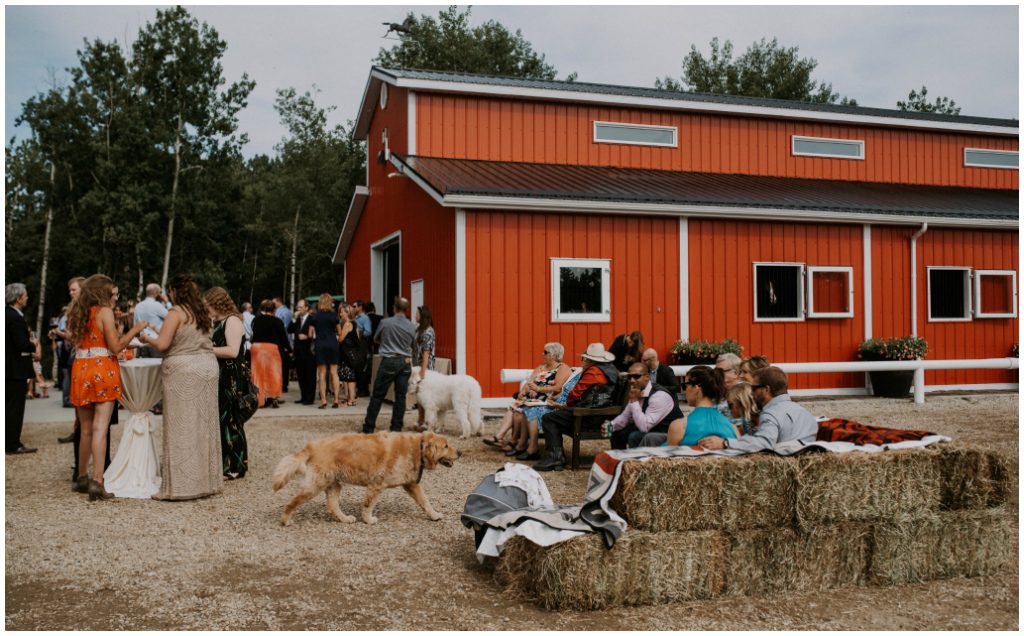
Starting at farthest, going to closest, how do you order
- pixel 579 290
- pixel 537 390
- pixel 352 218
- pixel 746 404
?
1. pixel 352 218
2. pixel 579 290
3. pixel 537 390
4. pixel 746 404

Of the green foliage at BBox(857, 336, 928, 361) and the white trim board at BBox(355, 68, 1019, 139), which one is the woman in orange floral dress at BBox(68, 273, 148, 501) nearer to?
the white trim board at BBox(355, 68, 1019, 139)

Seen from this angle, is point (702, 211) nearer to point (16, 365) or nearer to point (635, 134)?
point (635, 134)

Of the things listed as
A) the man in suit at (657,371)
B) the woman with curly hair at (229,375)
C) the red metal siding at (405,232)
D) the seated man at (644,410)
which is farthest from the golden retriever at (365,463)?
the red metal siding at (405,232)

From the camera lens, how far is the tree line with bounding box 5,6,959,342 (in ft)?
112

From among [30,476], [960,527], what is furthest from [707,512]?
[30,476]

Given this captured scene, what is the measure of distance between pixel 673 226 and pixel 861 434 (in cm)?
957

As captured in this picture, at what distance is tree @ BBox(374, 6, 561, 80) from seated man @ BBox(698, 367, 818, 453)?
3896 cm

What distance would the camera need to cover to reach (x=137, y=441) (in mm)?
7672

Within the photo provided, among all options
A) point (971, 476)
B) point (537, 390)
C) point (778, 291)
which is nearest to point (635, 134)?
point (778, 291)

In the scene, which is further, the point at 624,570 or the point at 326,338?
the point at 326,338

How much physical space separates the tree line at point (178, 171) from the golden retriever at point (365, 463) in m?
26.2

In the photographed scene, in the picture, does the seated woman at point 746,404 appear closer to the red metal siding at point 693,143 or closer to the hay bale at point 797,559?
the hay bale at point 797,559

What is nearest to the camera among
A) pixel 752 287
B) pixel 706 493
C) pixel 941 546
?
pixel 706 493

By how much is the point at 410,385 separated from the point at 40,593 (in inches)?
265
